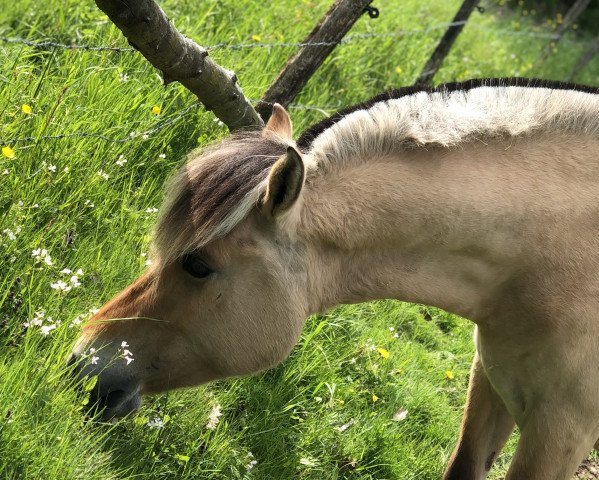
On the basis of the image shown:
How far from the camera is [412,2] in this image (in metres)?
8.93

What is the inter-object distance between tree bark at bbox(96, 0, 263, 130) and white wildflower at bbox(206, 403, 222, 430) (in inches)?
46.3

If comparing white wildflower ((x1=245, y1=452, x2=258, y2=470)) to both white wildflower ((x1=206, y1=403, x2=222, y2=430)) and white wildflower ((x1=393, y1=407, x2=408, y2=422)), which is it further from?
→ white wildflower ((x1=393, y1=407, x2=408, y2=422))

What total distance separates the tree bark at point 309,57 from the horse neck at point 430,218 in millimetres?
1542

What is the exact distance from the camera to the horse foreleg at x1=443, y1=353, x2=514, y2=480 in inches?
143

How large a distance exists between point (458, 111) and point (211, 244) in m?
1.05

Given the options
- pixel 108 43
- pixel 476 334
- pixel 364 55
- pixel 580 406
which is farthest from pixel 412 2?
pixel 580 406

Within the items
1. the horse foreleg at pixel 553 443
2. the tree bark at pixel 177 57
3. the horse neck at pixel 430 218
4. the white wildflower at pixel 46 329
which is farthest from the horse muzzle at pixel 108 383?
the horse foreleg at pixel 553 443

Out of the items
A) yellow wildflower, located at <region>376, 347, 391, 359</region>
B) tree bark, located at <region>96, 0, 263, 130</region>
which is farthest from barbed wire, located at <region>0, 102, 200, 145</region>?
yellow wildflower, located at <region>376, 347, 391, 359</region>

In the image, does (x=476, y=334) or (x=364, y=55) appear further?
(x=364, y=55)

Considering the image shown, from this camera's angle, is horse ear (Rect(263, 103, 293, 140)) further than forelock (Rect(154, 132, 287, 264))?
Yes

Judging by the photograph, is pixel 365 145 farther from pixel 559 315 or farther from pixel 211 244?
pixel 559 315

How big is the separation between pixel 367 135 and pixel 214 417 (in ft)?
4.34

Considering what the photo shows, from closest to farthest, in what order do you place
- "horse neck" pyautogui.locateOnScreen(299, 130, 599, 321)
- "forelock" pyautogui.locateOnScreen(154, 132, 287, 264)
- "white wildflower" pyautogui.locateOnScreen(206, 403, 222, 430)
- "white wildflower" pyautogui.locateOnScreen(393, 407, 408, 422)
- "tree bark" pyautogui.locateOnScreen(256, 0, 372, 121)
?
"forelock" pyautogui.locateOnScreen(154, 132, 287, 264) < "horse neck" pyautogui.locateOnScreen(299, 130, 599, 321) < "white wildflower" pyautogui.locateOnScreen(206, 403, 222, 430) < "white wildflower" pyautogui.locateOnScreen(393, 407, 408, 422) < "tree bark" pyautogui.locateOnScreen(256, 0, 372, 121)

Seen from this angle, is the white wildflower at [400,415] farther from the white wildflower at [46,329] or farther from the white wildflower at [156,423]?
the white wildflower at [46,329]
